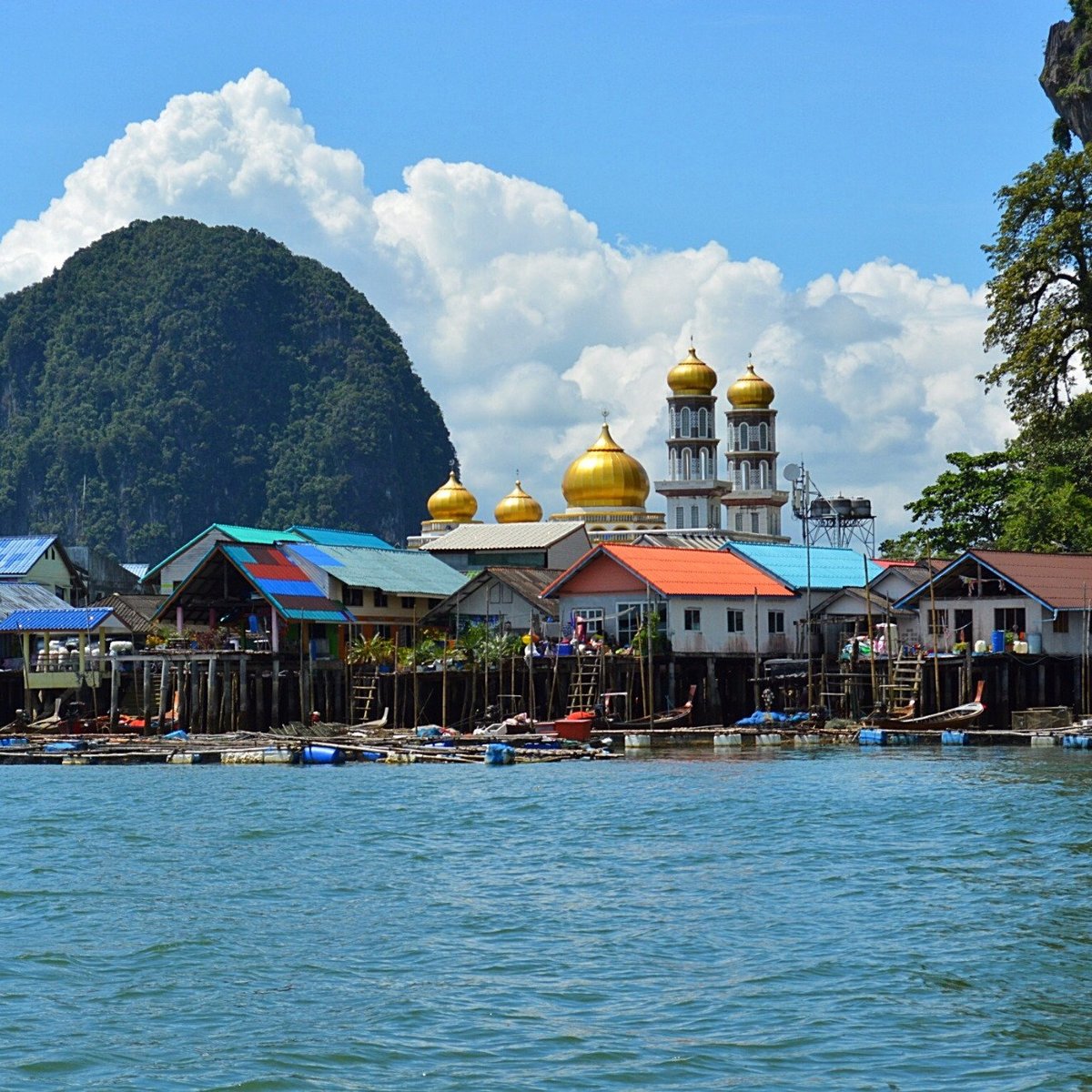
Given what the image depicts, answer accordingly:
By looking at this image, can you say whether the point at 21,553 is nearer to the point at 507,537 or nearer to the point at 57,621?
Result: the point at 57,621

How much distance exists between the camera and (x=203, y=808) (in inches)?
1523

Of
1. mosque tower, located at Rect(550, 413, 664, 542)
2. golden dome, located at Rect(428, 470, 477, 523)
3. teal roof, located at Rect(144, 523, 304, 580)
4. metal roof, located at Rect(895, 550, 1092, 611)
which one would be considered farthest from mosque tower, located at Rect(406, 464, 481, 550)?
metal roof, located at Rect(895, 550, 1092, 611)

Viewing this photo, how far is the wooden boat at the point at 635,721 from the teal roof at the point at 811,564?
319 inches

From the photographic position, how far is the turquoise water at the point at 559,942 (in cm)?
1755

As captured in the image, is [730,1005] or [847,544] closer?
[730,1005]

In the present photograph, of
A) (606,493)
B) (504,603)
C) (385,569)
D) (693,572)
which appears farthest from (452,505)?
(693,572)

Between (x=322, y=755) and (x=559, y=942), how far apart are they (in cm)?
2803

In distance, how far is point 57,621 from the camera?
63.8m

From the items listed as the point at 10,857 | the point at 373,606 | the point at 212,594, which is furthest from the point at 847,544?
the point at 10,857

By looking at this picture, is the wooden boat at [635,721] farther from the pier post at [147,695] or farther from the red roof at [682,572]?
the pier post at [147,695]

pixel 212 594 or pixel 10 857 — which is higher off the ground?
pixel 212 594

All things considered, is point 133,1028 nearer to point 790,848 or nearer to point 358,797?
point 790,848

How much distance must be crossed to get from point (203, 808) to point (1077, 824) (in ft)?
54.4

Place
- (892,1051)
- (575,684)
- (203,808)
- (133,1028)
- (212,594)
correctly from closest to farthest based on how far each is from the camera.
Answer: (892,1051)
(133,1028)
(203,808)
(575,684)
(212,594)
